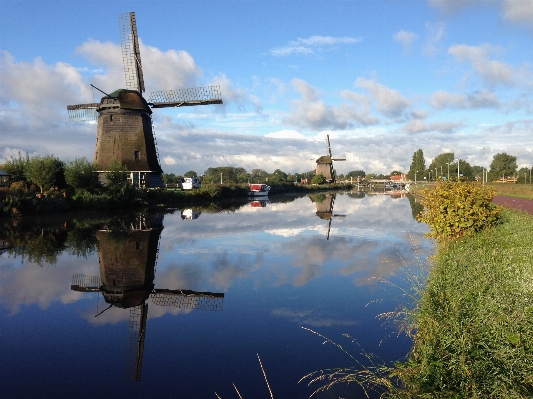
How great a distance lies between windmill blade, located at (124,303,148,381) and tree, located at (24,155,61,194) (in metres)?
23.0

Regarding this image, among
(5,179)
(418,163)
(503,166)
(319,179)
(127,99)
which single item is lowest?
(5,179)

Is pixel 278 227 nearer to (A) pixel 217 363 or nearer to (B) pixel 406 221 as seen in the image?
(B) pixel 406 221

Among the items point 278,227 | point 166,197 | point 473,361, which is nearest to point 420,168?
point 166,197

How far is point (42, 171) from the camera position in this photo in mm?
28094

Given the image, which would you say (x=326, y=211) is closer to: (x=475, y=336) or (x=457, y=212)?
(x=457, y=212)

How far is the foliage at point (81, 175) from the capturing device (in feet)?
93.1

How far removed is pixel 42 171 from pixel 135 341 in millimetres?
25008

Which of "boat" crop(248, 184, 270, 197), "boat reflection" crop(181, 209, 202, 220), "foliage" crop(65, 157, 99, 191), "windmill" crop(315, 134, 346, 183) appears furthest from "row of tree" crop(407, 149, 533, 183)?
"foliage" crop(65, 157, 99, 191)

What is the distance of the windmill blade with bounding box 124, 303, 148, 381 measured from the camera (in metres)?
5.61

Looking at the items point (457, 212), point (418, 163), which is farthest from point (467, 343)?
point (418, 163)

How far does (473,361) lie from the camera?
4145 mm

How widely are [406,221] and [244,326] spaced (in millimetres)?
18716

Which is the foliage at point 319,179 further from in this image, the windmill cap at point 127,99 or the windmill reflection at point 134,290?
the windmill reflection at point 134,290

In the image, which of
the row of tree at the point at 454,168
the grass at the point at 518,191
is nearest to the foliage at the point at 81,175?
the grass at the point at 518,191
